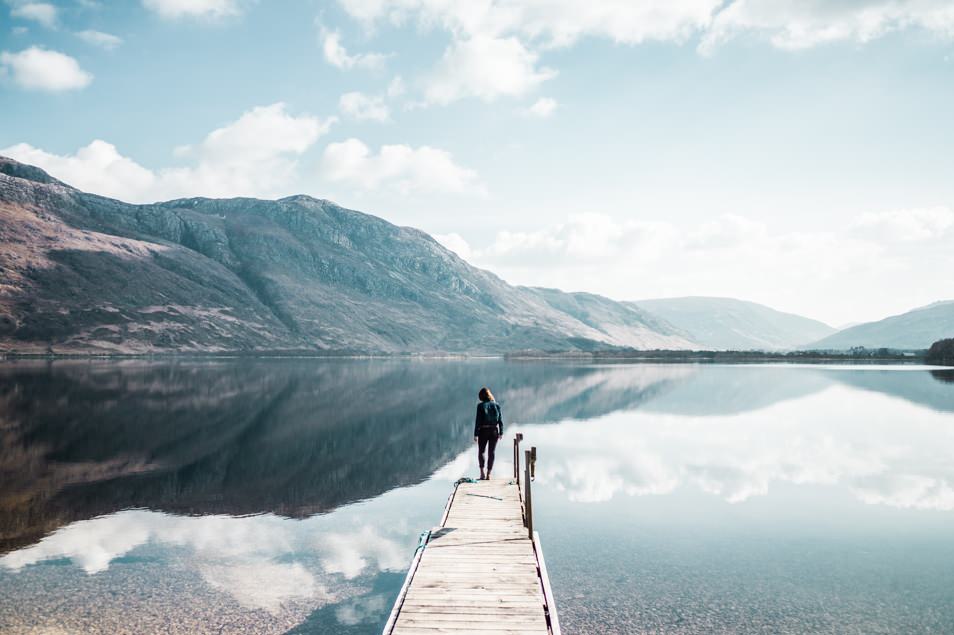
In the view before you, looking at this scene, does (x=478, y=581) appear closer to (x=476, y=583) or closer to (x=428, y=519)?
(x=476, y=583)

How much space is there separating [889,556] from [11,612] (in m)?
25.7

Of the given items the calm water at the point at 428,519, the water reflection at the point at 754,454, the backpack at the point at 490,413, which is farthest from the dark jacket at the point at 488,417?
the water reflection at the point at 754,454

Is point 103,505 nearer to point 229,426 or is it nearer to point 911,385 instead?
point 229,426

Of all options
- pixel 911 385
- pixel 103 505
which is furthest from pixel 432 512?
pixel 911 385

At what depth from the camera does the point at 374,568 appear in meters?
19.3

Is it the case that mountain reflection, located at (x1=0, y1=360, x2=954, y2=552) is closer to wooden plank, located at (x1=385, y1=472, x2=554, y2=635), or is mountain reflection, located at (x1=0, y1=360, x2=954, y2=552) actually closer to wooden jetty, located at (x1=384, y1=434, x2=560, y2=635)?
wooden jetty, located at (x1=384, y1=434, x2=560, y2=635)

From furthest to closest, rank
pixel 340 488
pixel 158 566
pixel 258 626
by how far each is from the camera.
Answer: pixel 340 488
pixel 158 566
pixel 258 626

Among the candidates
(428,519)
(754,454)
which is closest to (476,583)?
(428,519)

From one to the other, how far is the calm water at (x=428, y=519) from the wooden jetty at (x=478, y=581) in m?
1.98

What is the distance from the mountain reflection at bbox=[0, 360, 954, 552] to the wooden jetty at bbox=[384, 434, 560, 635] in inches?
409

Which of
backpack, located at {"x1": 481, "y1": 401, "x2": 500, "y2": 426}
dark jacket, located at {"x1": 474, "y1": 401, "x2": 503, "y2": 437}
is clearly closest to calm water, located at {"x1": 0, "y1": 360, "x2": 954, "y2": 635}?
dark jacket, located at {"x1": 474, "y1": 401, "x2": 503, "y2": 437}

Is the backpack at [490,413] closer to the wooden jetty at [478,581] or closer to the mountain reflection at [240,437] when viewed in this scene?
the wooden jetty at [478,581]

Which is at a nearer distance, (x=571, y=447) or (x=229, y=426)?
(x=571, y=447)

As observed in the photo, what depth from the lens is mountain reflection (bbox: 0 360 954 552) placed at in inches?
1086
